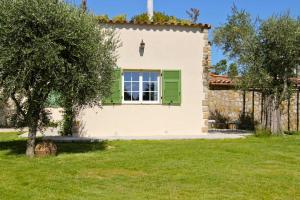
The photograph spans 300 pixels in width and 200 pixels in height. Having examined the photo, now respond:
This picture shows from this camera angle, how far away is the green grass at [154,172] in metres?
7.12

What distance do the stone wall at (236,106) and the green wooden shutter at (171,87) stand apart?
15.0ft

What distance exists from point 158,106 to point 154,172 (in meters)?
6.92

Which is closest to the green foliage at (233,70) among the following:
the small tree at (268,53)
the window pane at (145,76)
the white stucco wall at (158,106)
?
the small tree at (268,53)

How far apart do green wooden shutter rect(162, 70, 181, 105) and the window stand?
30cm

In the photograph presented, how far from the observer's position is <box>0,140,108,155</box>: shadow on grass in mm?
11641

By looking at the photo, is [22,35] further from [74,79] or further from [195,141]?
[195,141]

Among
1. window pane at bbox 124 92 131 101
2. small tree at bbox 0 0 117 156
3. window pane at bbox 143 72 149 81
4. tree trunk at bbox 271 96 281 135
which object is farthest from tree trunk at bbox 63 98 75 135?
tree trunk at bbox 271 96 281 135

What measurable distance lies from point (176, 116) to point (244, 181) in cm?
781

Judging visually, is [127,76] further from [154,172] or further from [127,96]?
[154,172]

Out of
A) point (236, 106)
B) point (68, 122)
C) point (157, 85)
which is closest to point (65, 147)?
point (68, 122)

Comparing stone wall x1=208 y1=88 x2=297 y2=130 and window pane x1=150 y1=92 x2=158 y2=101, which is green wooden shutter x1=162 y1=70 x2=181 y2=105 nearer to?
window pane x1=150 y1=92 x2=158 y2=101

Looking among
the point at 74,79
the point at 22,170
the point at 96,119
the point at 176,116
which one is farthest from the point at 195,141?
the point at 22,170

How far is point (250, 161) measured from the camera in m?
10.1

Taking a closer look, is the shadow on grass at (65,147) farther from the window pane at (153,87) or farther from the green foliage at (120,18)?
the green foliage at (120,18)
